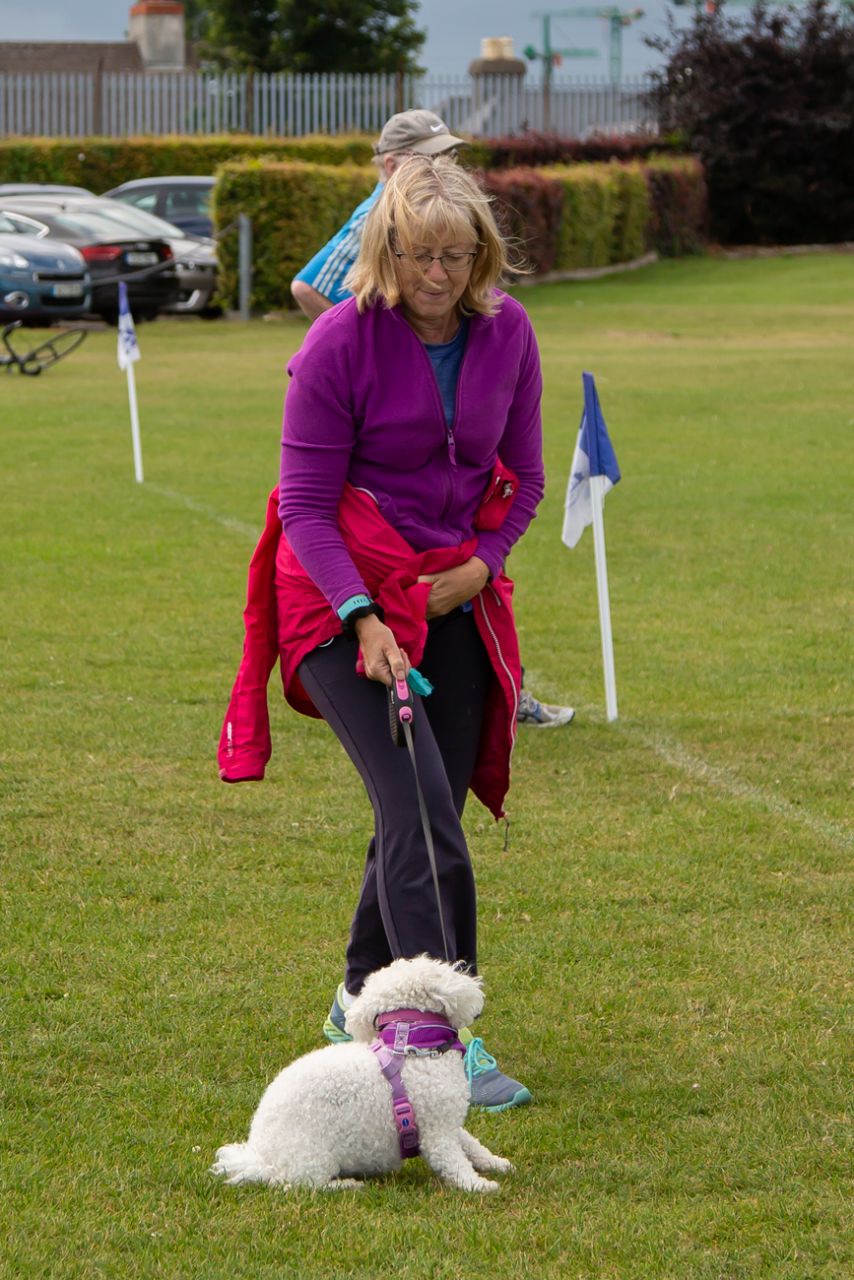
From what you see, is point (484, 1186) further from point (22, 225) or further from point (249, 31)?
point (249, 31)

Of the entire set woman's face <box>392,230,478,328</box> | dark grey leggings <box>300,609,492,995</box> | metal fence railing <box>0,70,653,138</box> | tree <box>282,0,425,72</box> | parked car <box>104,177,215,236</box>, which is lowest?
dark grey leggings <box>300,609,492,995</box>

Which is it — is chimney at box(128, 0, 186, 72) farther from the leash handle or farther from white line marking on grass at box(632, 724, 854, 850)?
the leash handle

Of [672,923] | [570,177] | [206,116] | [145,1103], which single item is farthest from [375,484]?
[206,116]

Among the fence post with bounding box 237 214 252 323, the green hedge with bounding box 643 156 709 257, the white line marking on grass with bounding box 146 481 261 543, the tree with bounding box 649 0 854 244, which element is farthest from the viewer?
the tree with bounding box 649 0 854 244

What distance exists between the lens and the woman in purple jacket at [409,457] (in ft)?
12.3

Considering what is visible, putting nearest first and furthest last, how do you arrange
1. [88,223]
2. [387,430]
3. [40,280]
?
[387,430] → [40,280] → [88,223]

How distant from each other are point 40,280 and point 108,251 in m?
1.71

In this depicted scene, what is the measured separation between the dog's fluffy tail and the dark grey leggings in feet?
1.68

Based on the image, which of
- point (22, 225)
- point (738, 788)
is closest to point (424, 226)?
point (738, 788)

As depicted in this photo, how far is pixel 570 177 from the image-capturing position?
3194cm

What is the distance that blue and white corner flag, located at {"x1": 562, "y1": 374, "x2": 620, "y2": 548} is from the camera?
7238 mm

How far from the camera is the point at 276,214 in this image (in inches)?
1051

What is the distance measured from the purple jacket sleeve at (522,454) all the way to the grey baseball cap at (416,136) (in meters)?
2.07

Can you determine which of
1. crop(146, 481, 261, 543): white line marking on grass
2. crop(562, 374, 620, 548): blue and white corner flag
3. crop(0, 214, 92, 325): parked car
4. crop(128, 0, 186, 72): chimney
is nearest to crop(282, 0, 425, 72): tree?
crop(128, 0, 186, 72): chimney
